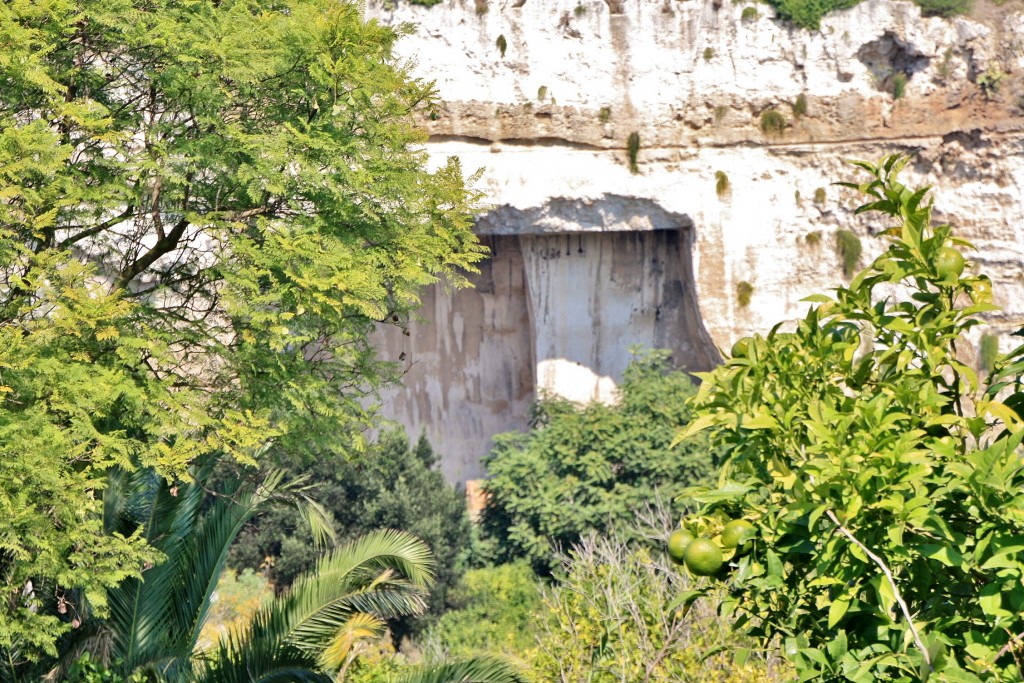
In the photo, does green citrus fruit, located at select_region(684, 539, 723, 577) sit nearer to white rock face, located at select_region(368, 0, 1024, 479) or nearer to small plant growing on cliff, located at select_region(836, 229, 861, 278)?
white rock face, located at select_region(368, 0, 1024, 479)

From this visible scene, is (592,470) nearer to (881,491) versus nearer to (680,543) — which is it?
(680,543)

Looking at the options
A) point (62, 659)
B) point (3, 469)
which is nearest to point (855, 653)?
point (3, 469)

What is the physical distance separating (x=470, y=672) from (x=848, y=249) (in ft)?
33.9

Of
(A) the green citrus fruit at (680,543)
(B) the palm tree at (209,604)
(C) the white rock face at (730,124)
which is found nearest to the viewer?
(A) the green citrus fruit at (680,543)

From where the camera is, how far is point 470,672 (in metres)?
5.17

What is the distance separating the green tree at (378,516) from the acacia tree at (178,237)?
7.65 meters

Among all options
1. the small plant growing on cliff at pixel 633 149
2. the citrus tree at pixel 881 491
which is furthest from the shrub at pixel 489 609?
the citrus tree at pixel 881 491

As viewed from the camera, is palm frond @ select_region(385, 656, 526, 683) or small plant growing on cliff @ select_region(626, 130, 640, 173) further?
small plant growing on cliff @ select_region(626, 130, 640, 173)

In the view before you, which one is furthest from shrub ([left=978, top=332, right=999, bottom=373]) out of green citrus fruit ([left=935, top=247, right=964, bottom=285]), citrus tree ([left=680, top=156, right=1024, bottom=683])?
green citrus fruit ([left=935, top=247, right=964, bottom=285])

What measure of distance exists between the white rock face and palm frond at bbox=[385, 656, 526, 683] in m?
9.12

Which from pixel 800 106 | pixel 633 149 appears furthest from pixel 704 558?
pixel 800 106

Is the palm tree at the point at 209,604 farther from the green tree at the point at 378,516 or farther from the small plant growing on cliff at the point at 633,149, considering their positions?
the small plant growing on cliff at the point at 633,149

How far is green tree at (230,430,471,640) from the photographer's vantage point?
14023mm

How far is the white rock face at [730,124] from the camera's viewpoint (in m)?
13.9
